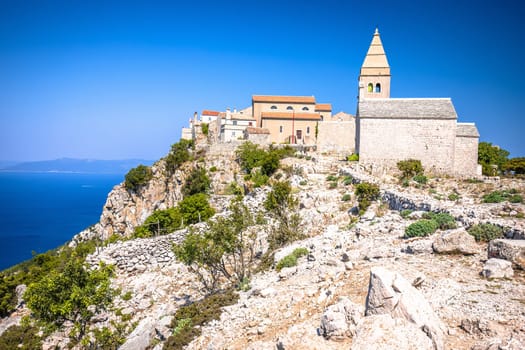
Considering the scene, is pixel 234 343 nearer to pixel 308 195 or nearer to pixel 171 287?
pixel 171 287

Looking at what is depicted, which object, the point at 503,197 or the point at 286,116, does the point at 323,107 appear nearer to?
the point at 286,116

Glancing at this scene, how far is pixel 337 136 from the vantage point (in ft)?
143

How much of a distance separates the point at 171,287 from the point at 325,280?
10495mm

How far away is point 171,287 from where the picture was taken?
18.1 m

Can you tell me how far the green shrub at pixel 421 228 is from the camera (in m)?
13.6

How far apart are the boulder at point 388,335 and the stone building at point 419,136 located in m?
27.6

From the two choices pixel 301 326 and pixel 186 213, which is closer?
pixel 301 326

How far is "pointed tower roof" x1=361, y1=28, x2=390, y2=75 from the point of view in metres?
43.2

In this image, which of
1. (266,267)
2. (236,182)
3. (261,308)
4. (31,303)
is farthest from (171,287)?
(236,182)

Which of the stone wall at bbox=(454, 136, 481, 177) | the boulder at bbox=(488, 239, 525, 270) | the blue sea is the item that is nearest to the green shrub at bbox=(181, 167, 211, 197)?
the stone wall at bbox=(454, 136, 481, 177)

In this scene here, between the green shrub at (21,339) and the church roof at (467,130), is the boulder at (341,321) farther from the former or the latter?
the church roof at (467,130)

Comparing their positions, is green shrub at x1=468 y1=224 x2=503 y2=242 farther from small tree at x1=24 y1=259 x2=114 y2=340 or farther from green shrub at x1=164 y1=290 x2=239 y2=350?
small tree at x1=24 y1=259 x2=114 y2=340

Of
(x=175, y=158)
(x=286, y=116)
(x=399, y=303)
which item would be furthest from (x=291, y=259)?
(x=286, y=116)

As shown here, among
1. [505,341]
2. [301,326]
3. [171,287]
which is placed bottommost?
[171,287]
